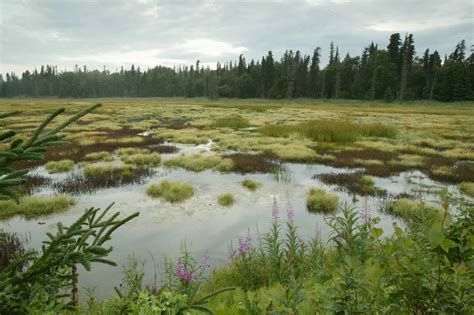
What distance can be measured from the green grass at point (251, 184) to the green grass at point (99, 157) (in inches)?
384

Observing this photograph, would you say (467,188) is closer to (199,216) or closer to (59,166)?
(199,216)

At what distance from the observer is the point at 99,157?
2009 centimetres

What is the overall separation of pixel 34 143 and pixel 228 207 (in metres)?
9.98

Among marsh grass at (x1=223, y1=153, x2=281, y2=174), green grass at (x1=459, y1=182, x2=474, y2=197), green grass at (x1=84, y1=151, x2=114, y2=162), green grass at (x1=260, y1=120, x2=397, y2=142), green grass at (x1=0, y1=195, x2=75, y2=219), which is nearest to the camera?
green grass at (x1=0, y1=195, x2=75, y2=219)

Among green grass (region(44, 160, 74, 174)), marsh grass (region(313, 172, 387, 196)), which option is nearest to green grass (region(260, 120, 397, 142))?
marsh grass (region(313, 172, 387, 196))

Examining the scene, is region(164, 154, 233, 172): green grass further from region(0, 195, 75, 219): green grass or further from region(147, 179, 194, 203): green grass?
region(0, 195, 75, 219): green grass

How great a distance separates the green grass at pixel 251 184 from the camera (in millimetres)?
14043

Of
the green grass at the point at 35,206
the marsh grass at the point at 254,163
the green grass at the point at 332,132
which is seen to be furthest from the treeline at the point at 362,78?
the green grass at the point at 35,206

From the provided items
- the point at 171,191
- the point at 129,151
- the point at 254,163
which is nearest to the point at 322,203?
the point at 171,191

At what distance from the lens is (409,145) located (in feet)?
80.6

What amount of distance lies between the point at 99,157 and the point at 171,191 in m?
9.58

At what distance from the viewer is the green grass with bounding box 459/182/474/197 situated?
13375 mm

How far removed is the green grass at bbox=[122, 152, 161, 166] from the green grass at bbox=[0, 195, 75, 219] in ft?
23.0

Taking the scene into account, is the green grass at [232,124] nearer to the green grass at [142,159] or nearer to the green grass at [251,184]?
the green grass at [142,159]
